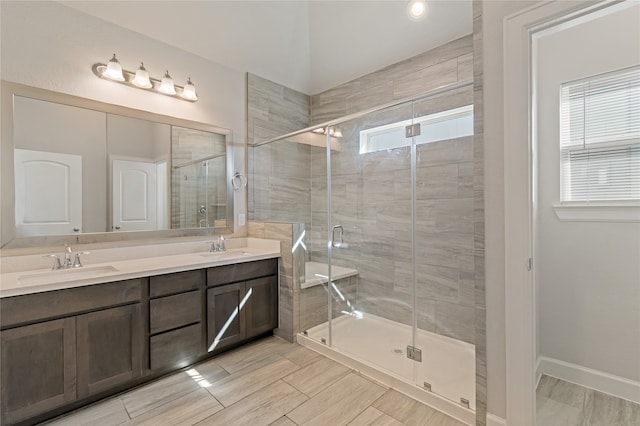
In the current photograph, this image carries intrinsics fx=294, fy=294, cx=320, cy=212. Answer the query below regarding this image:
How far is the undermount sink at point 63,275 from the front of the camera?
1.74m

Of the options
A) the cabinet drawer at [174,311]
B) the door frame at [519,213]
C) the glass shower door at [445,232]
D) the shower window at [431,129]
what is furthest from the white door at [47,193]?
the door frame at [519,213]

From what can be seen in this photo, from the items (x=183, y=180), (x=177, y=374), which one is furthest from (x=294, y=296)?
(x=183, y=180)

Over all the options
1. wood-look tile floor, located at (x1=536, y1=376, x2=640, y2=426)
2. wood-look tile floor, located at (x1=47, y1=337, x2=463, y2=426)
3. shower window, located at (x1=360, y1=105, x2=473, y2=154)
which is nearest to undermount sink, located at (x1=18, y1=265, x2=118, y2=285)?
wood-look tile floor, located at (x1=47, y1=337, x2=463, y2=426)

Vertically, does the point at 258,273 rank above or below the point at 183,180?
below

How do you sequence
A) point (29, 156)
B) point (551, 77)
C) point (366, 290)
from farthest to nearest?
point (366, 290) < point (551, 77) < point (29, 156)

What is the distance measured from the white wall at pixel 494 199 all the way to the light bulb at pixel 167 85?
241 cm

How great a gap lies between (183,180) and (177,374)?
63.4 inches

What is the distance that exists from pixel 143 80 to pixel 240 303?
2.03 meters

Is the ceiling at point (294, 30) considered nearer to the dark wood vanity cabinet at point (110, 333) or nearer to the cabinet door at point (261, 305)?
the dark wood vanity cabinet at point (110, 333)

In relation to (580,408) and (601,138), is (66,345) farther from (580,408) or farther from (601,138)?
(601,138)

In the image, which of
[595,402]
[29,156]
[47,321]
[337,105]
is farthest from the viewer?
[337,105]

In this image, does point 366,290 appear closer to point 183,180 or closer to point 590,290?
point 590,290

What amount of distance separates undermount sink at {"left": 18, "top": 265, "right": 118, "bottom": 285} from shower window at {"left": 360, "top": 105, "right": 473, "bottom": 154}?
2.45m

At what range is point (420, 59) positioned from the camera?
2898mm
